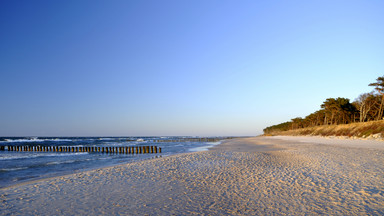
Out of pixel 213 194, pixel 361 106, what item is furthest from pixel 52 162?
pixel 361 106

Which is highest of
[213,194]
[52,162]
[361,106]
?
[361,106]

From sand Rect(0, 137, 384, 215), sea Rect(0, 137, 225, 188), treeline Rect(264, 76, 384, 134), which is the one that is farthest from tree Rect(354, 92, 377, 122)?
sand Rect(0, 137, 384, 215)

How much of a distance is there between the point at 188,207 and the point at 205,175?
14.9 ft

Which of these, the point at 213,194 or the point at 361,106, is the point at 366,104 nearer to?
the point at 361,106

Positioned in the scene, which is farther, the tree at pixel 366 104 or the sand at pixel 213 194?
the tree at pixel 366 104

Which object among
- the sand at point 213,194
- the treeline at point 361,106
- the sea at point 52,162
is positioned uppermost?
the treeline at point 361,106

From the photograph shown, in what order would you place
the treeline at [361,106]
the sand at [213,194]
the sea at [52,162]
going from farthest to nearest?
the treeline at [361,106], the sea at [52,162], the sand at [213,194]

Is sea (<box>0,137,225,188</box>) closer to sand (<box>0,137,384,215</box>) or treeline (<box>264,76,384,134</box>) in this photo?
sand (<box>0,137,384,215</box>)

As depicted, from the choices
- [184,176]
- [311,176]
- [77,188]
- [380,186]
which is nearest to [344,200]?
[380,186]

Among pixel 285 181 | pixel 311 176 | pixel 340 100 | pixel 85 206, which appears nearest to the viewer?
pixel 85 206

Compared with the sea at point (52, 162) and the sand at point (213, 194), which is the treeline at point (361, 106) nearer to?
the sea at point (52, 162)

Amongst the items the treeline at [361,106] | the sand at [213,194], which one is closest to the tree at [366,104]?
the treeline at [361,106]

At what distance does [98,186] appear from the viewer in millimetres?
8742

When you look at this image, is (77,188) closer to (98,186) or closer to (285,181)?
(98,186)
